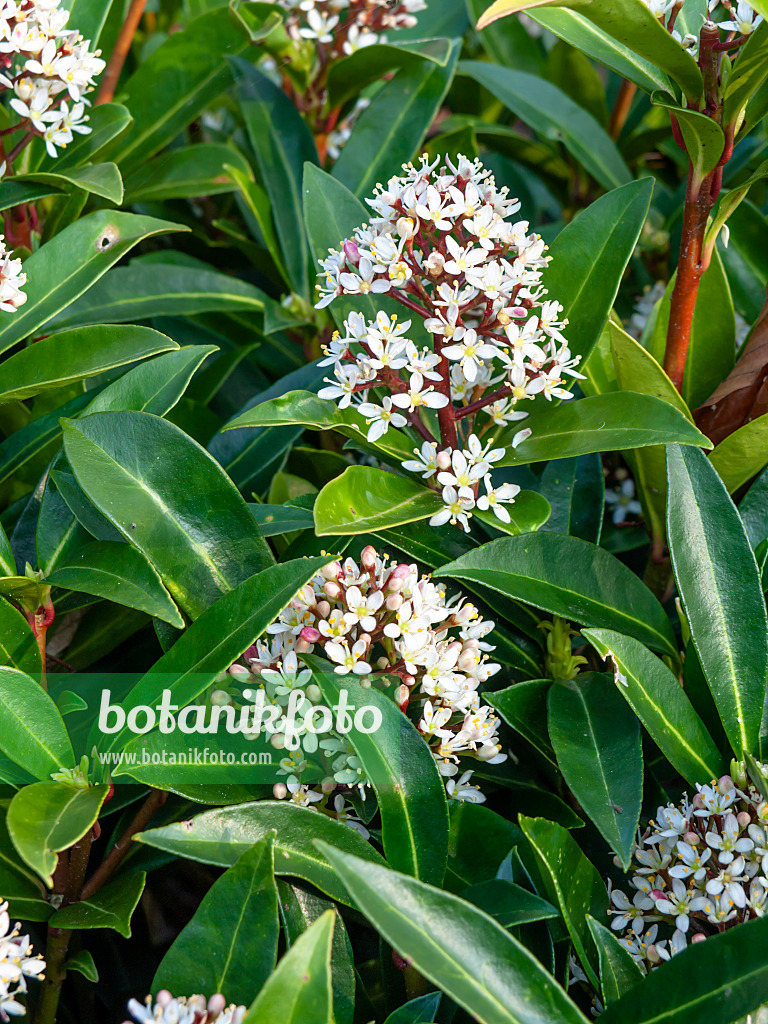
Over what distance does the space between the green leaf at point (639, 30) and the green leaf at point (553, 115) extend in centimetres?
119

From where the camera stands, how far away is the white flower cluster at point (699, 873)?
140 centimetres

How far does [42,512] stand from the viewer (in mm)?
1729

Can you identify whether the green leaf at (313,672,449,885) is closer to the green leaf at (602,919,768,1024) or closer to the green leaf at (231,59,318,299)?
the green leaf at (602,919,768,1024)

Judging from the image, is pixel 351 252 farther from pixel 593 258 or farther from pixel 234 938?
pixel 234 938

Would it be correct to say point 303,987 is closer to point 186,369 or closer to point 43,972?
point 43,972

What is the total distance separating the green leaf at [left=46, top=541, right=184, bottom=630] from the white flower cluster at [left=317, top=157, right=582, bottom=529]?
0.44m

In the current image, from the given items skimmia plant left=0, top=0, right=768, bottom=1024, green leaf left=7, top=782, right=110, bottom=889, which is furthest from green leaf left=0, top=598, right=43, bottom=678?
green leaf left=7, top=782, right=110, bottom=889

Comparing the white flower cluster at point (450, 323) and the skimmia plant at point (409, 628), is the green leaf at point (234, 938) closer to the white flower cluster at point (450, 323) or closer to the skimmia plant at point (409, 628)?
the skimmia plant at point (409, 628)

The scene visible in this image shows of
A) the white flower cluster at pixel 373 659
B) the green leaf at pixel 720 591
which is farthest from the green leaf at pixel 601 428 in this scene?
the white flower cluster at pixel 373 659

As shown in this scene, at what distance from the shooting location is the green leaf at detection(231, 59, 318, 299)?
2.55 m

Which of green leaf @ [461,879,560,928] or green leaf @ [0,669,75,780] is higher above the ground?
green leaf @ [0,669,75,780]

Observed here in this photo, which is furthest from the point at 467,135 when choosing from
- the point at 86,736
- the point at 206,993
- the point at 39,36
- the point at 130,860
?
the point at 206,993

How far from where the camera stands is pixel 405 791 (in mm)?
1428

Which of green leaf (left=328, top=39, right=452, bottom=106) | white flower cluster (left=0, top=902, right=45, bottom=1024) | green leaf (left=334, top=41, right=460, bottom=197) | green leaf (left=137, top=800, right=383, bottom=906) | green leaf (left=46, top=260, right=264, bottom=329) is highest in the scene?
green leaf (left=328, top=39, right=452, bottom=106)
